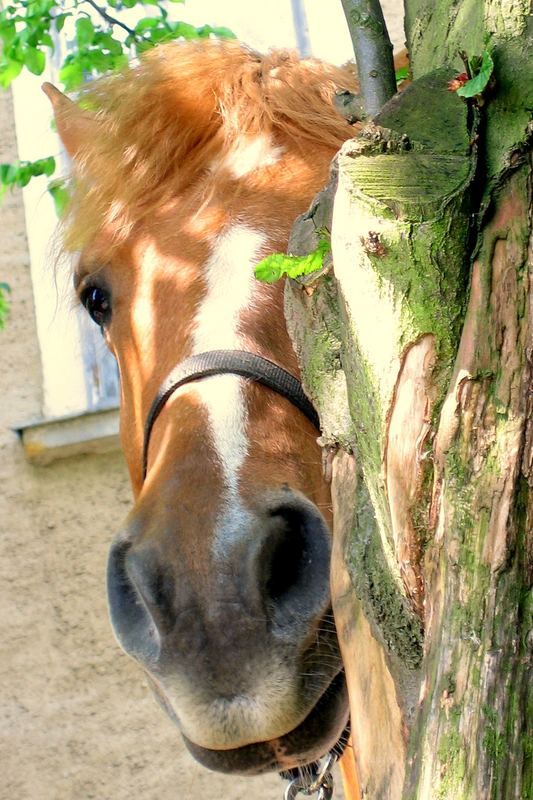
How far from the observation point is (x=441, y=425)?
0.70 metres

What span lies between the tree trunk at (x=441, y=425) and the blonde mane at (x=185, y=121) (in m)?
0.91

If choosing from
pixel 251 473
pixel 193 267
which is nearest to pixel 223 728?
pixel 251 473

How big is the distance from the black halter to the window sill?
269 centimetres

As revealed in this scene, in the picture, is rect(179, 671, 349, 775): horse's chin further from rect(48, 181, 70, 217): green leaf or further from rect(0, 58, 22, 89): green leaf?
rect(0, 58, 22, 89): green leaf

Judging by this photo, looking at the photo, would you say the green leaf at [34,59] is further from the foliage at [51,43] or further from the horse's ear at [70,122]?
the horse's ear at [70,122]

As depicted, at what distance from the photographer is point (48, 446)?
4121 mm

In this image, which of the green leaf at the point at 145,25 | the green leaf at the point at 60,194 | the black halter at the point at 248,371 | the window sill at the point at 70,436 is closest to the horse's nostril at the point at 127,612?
the black halter at the point at 248,371

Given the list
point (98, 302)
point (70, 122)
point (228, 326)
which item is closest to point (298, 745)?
point (228, 326)

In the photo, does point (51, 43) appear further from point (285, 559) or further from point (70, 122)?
point (285, 559)

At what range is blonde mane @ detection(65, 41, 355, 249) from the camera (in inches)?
69.8

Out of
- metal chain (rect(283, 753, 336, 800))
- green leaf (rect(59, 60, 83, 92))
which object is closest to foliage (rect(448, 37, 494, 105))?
metal chain (rect(283, 753, 336, 800))

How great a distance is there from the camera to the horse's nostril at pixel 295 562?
117 cm

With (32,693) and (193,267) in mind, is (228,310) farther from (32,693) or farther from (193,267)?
(32,693)

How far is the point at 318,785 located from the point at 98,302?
37.9 inches
